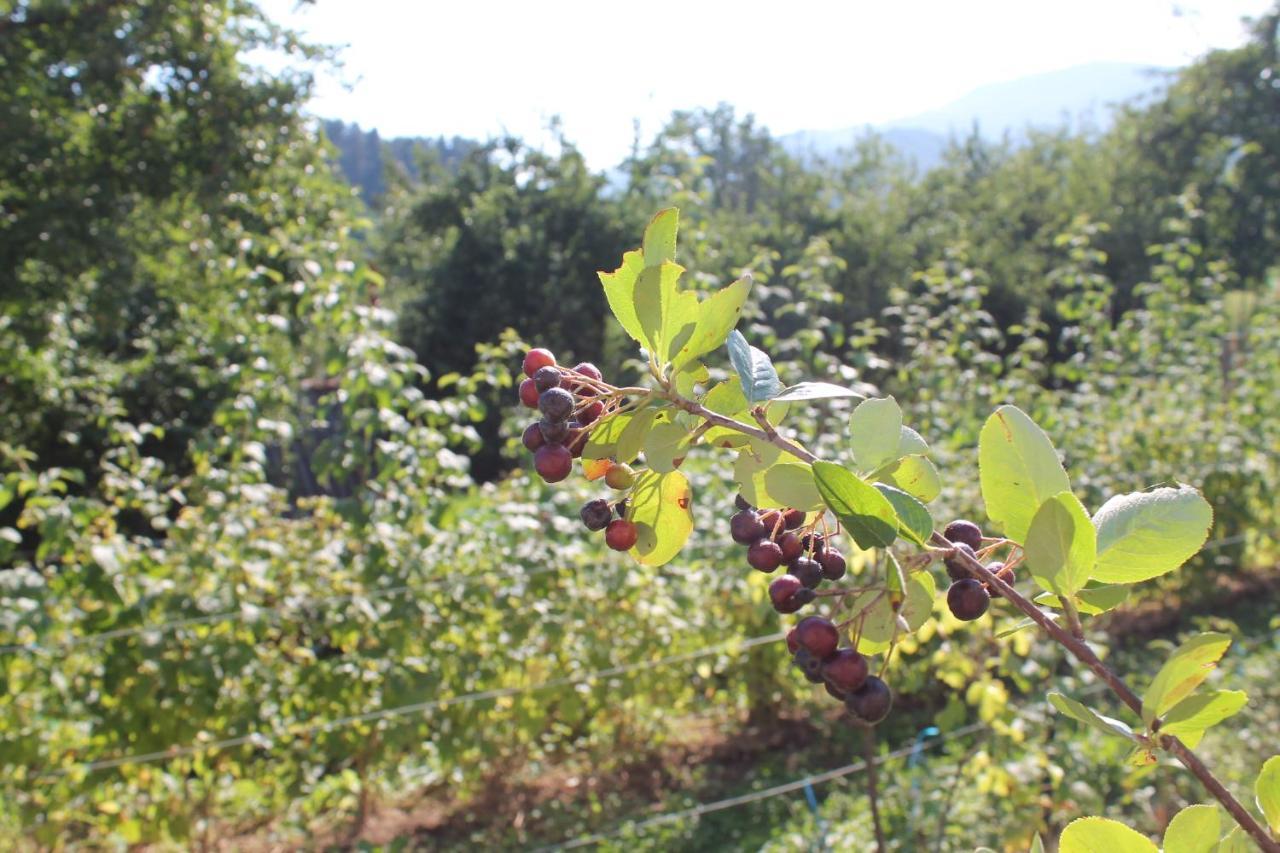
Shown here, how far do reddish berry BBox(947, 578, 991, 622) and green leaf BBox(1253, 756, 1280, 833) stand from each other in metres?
0.20

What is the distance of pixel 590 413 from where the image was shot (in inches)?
24.4

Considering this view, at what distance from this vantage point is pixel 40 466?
31.6 ft

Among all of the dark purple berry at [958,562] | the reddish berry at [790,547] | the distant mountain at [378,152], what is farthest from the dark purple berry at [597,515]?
the distant mountain at [378,152]

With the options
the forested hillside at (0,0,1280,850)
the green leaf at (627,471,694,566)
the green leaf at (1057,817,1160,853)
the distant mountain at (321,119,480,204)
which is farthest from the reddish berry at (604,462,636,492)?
the distant mountain at (321,119,480,204)

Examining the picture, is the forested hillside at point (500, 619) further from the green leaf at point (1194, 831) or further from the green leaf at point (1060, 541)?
the green leaf at point (1060, 541)

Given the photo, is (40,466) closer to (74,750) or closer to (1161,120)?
(74,750)

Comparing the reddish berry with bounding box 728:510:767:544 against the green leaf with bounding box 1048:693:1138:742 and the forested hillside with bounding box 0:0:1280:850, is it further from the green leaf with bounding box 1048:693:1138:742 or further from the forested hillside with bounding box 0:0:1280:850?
the forested hillside with bounding box 0:0:1280:850

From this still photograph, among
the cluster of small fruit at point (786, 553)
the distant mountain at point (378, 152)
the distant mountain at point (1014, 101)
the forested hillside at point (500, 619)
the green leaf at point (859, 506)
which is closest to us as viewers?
the green leaf at point (859, 506)

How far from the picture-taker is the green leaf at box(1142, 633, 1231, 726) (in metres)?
0.52

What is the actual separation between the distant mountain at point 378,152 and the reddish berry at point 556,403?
13.7m

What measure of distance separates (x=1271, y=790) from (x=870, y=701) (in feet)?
0.81

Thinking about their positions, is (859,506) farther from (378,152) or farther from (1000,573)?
(378,152)

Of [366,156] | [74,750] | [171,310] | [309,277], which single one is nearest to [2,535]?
[74,750]

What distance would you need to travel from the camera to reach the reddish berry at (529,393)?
1.97 feet
